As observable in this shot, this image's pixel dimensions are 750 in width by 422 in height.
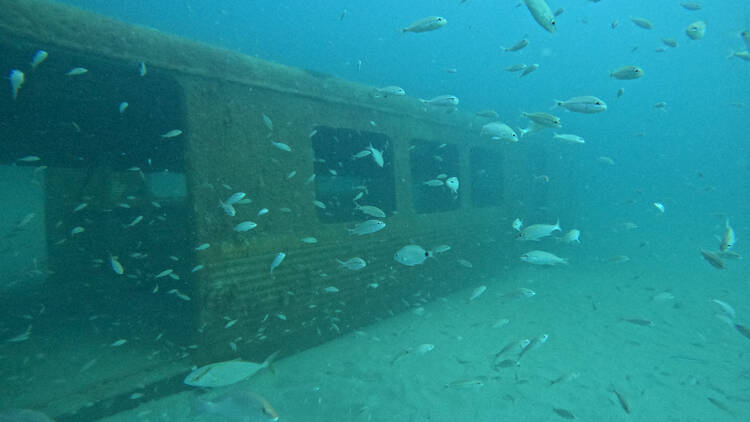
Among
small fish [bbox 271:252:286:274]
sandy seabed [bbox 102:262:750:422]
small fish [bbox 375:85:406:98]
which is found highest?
small fish [bbox 375:85:406:98]

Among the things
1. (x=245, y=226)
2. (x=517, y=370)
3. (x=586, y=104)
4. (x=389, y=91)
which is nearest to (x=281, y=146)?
(x=245, y=226)

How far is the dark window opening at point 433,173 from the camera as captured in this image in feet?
33.0

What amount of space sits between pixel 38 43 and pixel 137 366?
4068 mm

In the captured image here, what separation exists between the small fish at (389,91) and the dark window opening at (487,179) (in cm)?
556

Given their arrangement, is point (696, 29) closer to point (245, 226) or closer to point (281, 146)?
point (281, 146)

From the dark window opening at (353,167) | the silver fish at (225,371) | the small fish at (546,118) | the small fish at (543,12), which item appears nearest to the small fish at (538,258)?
the small fish at (546,118)

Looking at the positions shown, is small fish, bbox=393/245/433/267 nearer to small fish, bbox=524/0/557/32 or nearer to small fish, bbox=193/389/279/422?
small fish, bbox=193/389/279/422

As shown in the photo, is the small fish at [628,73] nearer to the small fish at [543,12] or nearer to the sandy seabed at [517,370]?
the small fish at [543,12]

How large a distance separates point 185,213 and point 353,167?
503 centimetres

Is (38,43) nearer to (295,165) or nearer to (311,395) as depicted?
(295,165)

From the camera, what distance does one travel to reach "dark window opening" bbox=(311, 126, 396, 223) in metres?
7.78

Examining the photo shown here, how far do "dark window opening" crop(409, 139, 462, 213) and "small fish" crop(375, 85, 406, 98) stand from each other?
2753mm

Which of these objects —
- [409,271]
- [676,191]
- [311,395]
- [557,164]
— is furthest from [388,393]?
[676,191]

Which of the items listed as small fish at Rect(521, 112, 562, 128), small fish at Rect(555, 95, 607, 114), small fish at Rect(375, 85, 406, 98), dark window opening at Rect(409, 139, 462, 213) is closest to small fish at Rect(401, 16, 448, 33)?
small fish at Rect(375, 85, 406, 98)
